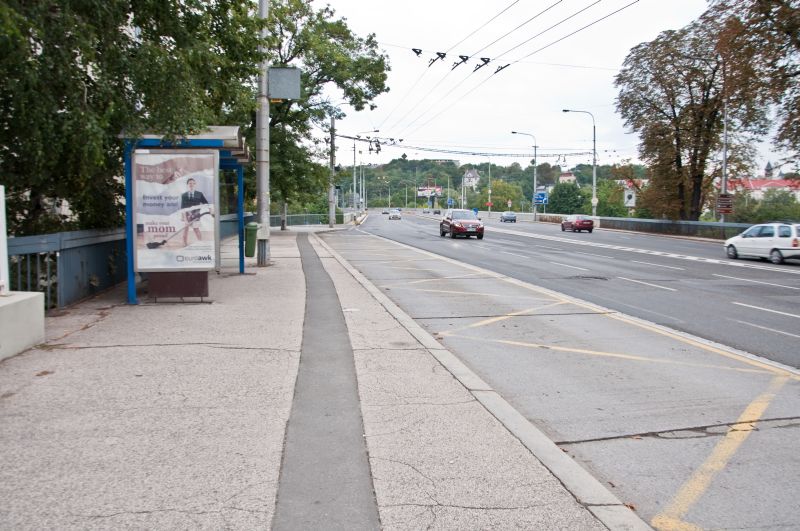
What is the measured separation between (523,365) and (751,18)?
29233 millimetres

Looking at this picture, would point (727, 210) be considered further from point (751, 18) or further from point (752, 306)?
point (752, 306)

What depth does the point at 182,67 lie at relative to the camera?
1027 cm

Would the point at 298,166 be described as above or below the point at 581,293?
above

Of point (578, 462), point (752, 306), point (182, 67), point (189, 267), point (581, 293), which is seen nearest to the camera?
point (578, 462)

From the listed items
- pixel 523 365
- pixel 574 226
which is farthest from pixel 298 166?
pixel 523 365

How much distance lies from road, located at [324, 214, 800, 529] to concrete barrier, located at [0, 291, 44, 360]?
16.2 ft

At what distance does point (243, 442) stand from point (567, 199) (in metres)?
127

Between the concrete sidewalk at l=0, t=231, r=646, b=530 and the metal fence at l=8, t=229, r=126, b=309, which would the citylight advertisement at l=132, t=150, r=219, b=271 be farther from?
the concrete sidewalk at l=0, t=231, r=646, b=530

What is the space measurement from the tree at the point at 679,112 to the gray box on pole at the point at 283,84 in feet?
121

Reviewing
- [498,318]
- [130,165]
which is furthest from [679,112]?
[130,165]

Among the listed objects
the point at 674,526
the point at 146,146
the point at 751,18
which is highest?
the point at 751,18

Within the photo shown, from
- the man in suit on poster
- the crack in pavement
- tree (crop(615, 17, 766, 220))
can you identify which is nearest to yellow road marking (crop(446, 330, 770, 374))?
the crack in pavement

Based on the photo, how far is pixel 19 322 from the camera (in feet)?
23.8

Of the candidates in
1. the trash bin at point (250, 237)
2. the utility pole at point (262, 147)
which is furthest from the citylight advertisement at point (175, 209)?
the trash bin at point (250, 237)
